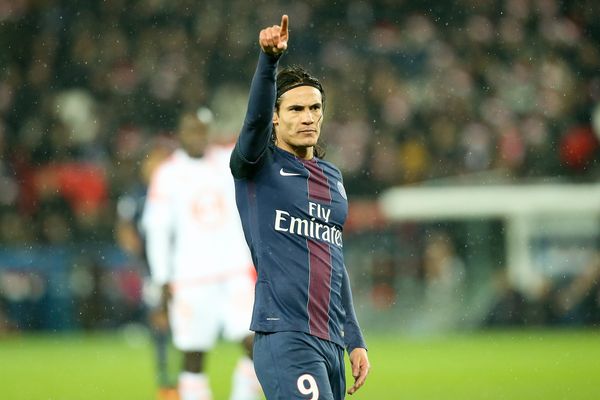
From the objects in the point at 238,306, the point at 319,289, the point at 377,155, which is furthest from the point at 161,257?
the point at 377,155

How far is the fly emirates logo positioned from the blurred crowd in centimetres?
1253

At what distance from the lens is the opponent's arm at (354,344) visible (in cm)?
440

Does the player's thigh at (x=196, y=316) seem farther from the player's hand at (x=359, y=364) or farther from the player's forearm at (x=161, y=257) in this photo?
the player's hand at (x=359, y=364)

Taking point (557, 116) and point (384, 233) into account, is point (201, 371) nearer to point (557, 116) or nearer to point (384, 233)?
point (384, 233)

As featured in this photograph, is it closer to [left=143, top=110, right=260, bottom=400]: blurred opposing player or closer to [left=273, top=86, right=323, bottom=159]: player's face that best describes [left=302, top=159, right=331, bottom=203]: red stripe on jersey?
[left=273, top=86, right=323, bottom=159]: player's face

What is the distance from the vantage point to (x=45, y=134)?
60.6 ft

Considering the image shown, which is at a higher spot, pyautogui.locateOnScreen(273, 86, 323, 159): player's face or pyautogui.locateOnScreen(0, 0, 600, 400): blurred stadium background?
pyautogui.locateOnScreen(273, 86, 323, 159): player's face

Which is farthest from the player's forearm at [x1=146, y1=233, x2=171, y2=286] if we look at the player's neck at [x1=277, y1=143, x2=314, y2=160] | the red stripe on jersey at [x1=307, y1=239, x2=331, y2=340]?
the red stripe on jersey at [x1=307, y1=239, x2=331, y2=340]

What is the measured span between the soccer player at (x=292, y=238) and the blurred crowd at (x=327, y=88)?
12500 millimetres

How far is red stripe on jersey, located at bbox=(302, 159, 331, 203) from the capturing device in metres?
4.31

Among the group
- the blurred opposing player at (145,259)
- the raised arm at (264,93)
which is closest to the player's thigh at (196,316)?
the blurred opposing player at (145,259)

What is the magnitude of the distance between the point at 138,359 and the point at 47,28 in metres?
9.38

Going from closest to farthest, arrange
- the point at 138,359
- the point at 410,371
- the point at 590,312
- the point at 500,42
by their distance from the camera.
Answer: the point at 410,371 → the point at 138,359 → the point at 590,312 → the point at 500,42

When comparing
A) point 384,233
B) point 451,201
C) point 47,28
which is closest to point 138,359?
point 384,233
